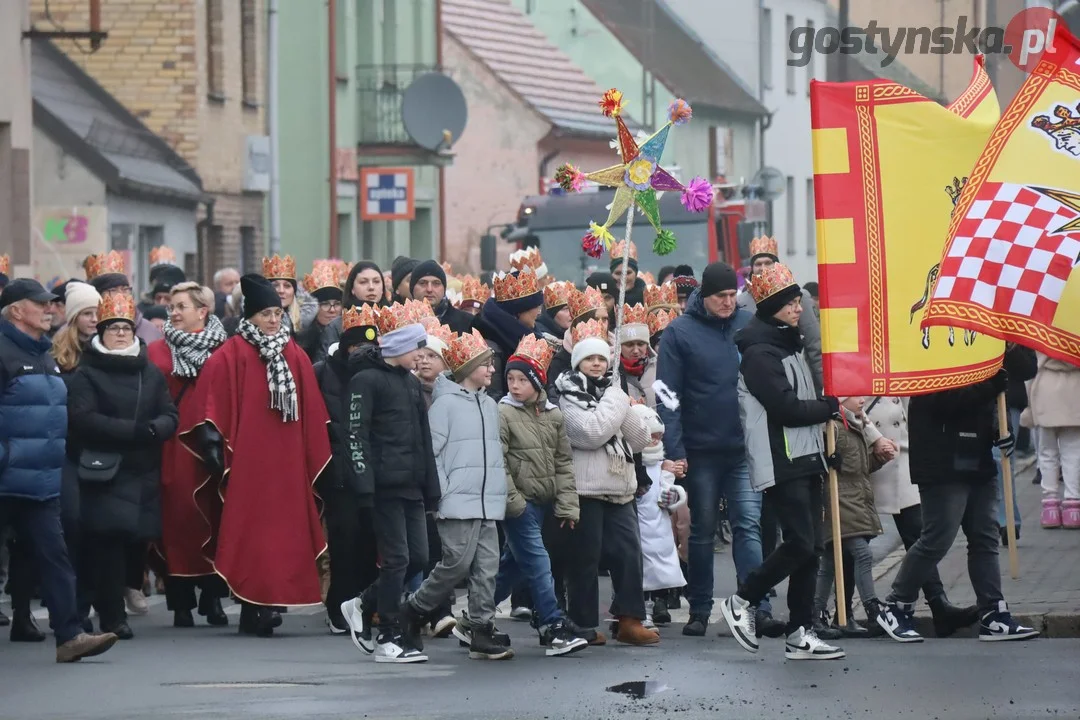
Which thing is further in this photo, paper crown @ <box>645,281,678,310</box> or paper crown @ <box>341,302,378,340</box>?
paper crown @ <box>645,281,678,310</box>

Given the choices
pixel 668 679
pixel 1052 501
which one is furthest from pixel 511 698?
pixel 1052 501

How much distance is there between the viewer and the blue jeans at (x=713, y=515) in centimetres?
1198

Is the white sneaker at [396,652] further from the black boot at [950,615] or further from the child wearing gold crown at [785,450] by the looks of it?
the black boot at [950,615]

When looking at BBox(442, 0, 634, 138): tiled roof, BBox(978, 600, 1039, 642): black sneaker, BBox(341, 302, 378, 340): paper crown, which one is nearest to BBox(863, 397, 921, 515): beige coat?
BBox(978, 600, 1039, 642): black sneaker

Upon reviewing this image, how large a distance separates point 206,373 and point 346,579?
133cm

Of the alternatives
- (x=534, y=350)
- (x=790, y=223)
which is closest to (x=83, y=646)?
(x=534, y=350)

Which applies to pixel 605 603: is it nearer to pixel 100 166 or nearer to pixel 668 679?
pixel 668 679

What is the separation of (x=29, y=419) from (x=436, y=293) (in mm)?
3496

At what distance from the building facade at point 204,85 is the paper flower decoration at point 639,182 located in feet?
50.8

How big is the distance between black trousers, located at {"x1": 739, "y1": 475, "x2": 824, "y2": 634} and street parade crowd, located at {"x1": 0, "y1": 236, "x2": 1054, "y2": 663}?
0.5 inches

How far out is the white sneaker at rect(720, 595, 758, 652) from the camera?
11016 mm

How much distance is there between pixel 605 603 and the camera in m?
13.5

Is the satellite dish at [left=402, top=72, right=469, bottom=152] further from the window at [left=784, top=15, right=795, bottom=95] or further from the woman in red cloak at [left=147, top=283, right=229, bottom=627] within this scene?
the window at [left=784, top=15, right=795, bottom=95]

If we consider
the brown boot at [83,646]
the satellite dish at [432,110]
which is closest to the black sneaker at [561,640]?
the brown boot at [83,646]
